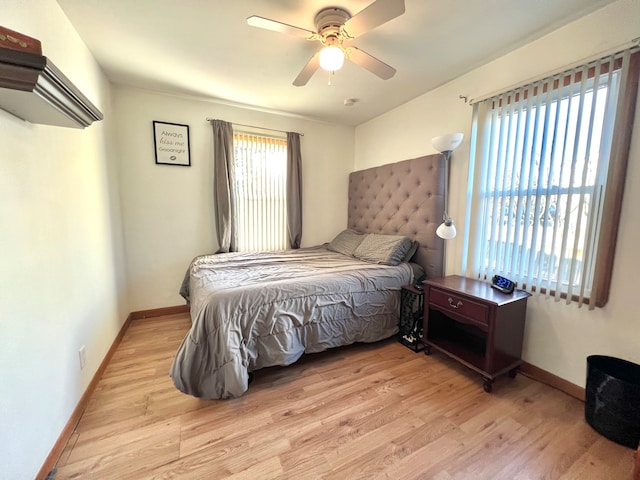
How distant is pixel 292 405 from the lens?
5.18 feet

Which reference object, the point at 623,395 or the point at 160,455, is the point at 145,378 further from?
the point at 623,395

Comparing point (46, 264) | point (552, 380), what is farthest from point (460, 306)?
point (46, 264)

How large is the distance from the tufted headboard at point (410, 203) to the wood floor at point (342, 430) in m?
1.07

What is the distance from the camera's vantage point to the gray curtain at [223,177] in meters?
2.83

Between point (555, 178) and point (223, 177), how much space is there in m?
2.89

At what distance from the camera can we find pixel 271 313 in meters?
1.76

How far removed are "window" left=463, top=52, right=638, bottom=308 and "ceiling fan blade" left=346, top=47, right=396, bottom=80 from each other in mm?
917

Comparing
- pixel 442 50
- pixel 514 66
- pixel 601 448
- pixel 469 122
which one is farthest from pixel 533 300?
pixel 442 50

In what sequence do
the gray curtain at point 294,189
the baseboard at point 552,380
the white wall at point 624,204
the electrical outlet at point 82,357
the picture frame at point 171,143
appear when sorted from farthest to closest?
the gray curtain at point 294,189, the picture frame at point 171,143, the baseboard at point 552,380, the electrical outlet at point 82,357, the white wall at point 624,204

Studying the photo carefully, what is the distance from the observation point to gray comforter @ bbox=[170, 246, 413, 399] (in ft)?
5.13

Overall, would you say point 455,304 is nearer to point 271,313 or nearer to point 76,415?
point 271,313

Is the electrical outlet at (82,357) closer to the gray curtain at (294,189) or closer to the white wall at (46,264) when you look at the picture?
the white wall at (46,264)

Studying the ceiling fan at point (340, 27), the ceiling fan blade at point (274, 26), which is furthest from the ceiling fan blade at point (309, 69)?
the ceiling fan blade at point (274, 26)

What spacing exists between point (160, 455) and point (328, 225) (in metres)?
2.87
